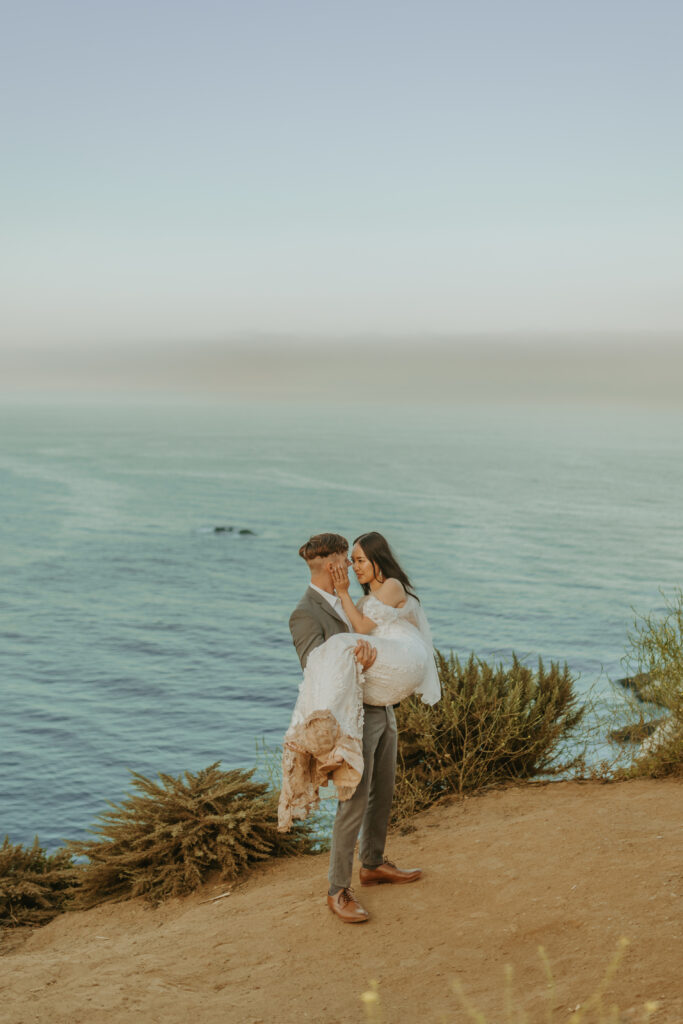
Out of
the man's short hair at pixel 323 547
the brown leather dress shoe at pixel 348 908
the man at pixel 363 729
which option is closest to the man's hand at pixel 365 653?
the man at pixel 363 729

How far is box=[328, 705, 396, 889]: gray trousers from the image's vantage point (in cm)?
585

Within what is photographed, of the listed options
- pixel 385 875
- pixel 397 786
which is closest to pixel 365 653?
pixel 385 875

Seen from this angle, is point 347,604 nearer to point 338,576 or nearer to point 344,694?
point 338,576

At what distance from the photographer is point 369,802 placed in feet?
20.8

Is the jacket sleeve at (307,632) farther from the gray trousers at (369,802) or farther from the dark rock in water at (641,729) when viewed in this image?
the dark rock in water at (641,729)

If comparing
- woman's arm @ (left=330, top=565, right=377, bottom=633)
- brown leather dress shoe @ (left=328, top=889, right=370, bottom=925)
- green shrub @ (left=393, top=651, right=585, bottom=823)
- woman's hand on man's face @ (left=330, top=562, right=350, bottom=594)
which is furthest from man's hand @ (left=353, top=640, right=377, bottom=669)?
green shrub @ (left=393, top=651, right=585, bottom=823)

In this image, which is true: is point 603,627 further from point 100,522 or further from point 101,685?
point 100,522

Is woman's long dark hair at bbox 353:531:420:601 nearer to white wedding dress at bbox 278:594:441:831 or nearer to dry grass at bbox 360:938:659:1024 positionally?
white wedding dress at bbox 278:594:441:831

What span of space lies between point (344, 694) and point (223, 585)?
48.2 m

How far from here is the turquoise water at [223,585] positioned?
2767 cm

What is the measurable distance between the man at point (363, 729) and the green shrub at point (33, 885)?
3.82 metres

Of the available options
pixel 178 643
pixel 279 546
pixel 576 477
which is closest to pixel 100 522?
pixel 279 546

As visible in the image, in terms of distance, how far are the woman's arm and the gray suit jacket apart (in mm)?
113

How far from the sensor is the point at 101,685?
34.4 m
